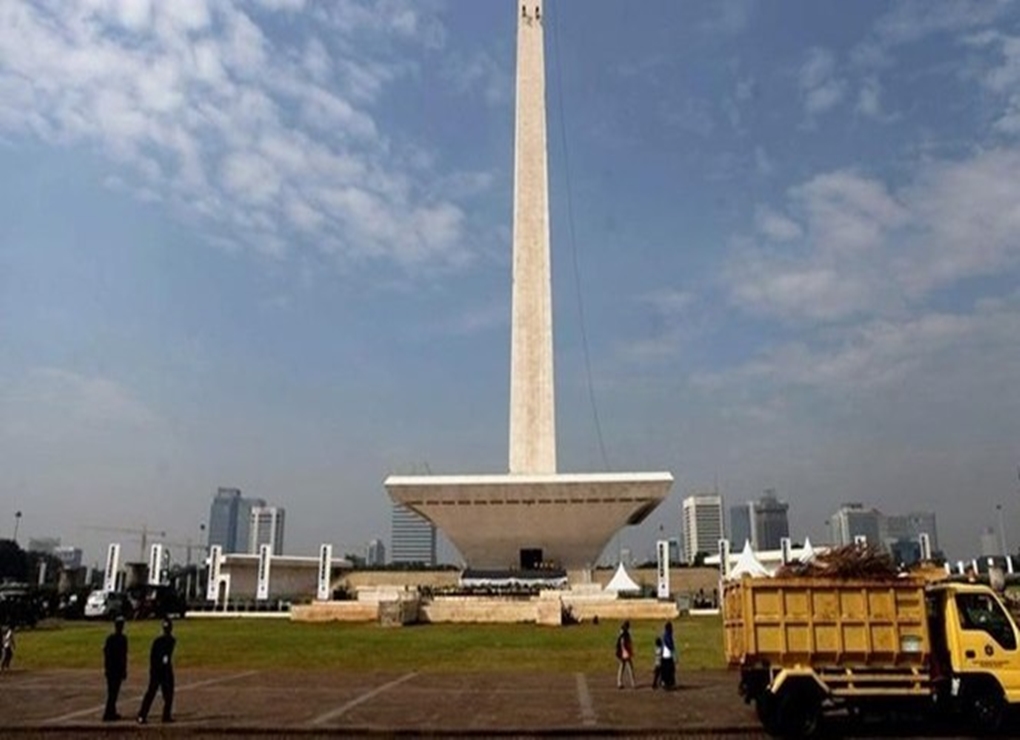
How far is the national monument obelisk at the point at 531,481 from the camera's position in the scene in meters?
45.6

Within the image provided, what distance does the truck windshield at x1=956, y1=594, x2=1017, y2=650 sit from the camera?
11.3 metres

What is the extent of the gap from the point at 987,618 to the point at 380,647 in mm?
16210

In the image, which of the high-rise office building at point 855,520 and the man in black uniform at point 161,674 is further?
the high-rise office building at point 855,520

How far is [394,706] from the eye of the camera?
45.2ft

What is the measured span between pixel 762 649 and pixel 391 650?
548 inches

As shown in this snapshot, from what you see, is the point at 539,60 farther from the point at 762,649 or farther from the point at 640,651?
the point at 762,649

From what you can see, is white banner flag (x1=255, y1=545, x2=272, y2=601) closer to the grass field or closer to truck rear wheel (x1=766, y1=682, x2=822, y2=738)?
the grass field

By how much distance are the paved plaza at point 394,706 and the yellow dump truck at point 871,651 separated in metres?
0.65

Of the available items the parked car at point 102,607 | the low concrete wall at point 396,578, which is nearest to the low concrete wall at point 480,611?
the parked car at point 102,607

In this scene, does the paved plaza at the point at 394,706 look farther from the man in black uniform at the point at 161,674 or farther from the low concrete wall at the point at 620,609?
the low concrete wall at the point at 620,609

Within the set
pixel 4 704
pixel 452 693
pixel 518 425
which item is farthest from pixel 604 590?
pixel 4 704

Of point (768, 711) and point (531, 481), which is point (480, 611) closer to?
point (531, 481)

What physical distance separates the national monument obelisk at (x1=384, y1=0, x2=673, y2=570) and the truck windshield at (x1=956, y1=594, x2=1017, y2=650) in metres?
33.6

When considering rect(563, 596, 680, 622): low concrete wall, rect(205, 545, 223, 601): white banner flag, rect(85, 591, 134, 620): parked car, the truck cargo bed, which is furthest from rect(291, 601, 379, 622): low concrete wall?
the truck cargo bed
